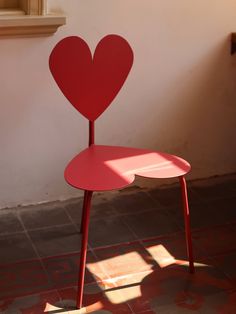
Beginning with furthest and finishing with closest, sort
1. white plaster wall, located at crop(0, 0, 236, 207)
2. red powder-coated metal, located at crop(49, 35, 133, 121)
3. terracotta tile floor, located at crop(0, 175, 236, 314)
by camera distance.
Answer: white plaster wall, located at crop(0, 0, 236, 207)
red powder-coated metal, located at crop(49, 35, 133, 121)
terracotta tile floor, located at crop(0, 175, 236, 314)

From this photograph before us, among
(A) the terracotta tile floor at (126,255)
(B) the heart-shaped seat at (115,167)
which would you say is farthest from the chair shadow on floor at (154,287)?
(B) the heart-shaped seat at (115,167)

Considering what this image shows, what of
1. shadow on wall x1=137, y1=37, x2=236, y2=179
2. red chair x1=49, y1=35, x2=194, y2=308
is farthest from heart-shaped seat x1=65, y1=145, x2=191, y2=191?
shadow on wall x1=137, y1=37, x2=236, y2=179

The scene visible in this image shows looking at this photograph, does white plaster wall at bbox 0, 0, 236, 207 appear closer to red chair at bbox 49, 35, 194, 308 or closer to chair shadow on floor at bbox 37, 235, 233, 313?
red chair at bbox 49, 35, 194, 308

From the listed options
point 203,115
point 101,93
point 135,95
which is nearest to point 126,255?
point 101,93

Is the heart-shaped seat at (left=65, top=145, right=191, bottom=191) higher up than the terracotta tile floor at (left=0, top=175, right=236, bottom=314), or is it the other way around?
the heart-shaped seat at (left=65, top=145, right=191, bottom=191)

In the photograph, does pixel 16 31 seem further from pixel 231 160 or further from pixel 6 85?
pixel 231 160

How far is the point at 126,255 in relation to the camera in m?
2.49

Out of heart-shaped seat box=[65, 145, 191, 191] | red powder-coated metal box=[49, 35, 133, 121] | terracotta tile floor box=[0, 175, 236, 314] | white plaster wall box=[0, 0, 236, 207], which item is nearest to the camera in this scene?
heart-shaped seat box=[65, 145, 191, 191]

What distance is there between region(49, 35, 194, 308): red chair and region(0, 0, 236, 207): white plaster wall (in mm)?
291

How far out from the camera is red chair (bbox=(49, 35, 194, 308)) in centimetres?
222

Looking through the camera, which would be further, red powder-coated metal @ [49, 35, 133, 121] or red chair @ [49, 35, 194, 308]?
red powder-coated metal @ [49, 35, 133, 121]

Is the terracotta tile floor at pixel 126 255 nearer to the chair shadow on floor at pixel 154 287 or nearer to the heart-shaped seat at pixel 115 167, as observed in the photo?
the chair shadow on floor at pixel 154 287

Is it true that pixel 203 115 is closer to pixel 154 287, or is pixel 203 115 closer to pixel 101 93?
pixel 101 93

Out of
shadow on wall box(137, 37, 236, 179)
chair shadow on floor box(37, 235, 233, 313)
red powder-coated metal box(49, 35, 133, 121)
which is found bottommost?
chair shadow on floor box(37, 235, 233, 313)
